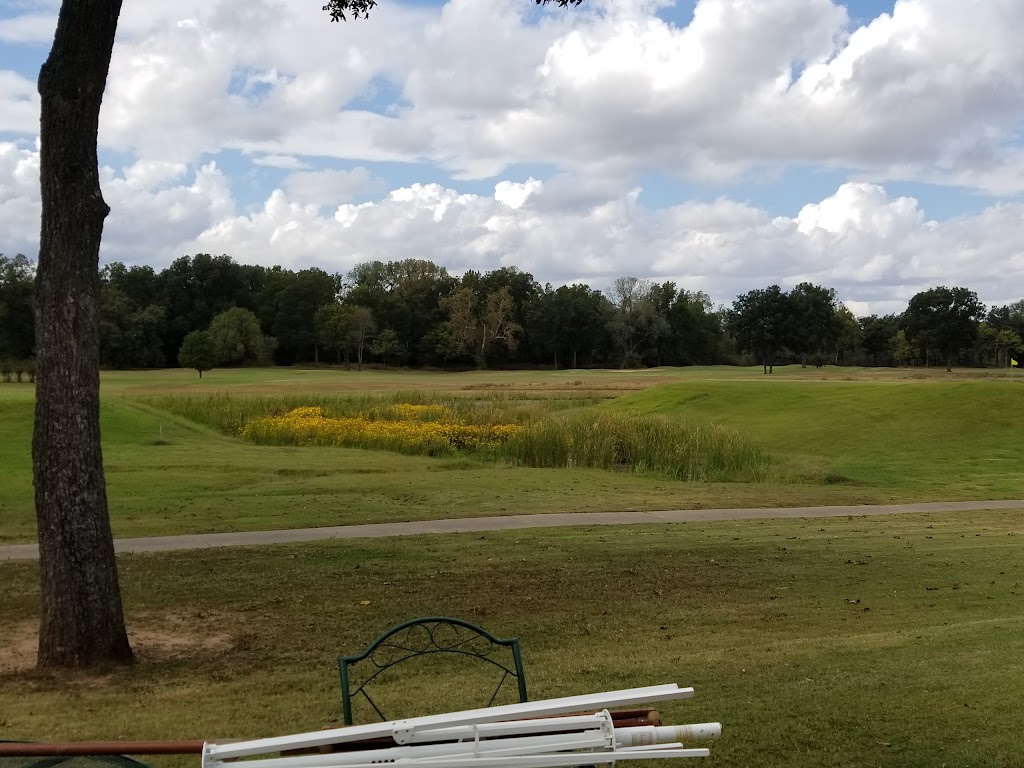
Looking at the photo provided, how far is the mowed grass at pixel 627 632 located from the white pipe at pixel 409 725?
1.84 m

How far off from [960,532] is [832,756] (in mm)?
10524

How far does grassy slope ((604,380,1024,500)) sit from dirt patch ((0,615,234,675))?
50.8ft

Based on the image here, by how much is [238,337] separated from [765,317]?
157 feet

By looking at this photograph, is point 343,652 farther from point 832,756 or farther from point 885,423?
point 885,423

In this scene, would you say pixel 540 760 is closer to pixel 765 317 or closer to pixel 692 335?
pixel 765 317

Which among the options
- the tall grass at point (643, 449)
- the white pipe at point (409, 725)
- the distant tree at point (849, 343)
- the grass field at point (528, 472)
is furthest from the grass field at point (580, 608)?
the distant tree at point (849, 343)

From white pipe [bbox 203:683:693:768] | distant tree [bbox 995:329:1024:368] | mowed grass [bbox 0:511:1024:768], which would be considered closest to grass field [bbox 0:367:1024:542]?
mowed grass [bbox 0:511:1024:768]

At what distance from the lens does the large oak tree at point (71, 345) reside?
7.22 metres

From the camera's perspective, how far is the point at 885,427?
3134cm

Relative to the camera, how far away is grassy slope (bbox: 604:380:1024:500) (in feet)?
77.6

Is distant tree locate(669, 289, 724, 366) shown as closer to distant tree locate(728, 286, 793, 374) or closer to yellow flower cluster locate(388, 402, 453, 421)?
distant tree locate(728, 286, 793, 374)

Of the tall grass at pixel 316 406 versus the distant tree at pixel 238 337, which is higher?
the distant tree at pixel 238 337

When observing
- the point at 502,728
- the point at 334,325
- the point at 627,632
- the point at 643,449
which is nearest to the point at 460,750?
the point at 502,728

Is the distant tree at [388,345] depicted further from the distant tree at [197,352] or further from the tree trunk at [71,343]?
the tree trunk at [71,343]
